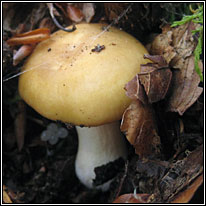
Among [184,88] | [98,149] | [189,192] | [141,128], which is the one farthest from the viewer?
[98,149]

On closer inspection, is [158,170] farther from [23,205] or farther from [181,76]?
[23,205]

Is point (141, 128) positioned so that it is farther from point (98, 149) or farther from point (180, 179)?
point (98, 149)

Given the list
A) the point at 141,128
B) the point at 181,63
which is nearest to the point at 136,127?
the point at 141,128

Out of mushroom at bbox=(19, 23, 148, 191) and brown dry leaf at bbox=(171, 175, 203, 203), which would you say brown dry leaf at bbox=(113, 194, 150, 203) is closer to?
brown dry leaf at bbox=(171, 175, 203, 203)

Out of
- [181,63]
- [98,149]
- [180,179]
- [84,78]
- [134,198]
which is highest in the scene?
[84,78]

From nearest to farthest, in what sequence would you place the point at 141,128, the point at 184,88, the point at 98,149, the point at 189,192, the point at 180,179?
1. the point at 189,192
2. the point at 180,179
3. the point at 141,128
4. the point at 184,88
5. the point at 98,149

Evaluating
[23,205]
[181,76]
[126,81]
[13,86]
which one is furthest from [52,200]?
[181,76]

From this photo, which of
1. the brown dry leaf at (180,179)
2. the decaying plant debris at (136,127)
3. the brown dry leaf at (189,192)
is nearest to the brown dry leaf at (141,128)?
the decaying plant debris at (136,127)
